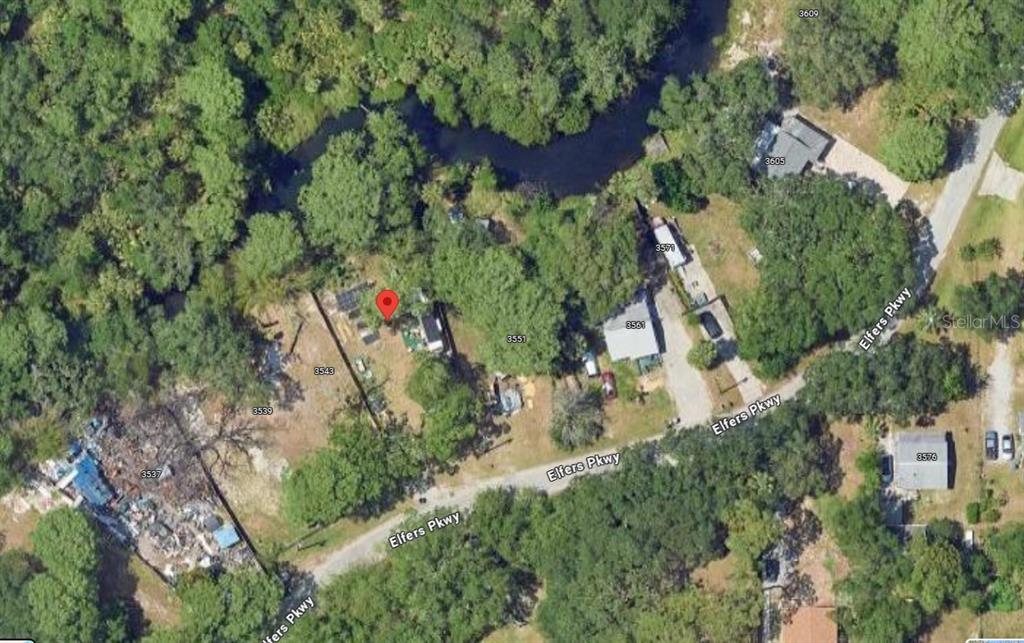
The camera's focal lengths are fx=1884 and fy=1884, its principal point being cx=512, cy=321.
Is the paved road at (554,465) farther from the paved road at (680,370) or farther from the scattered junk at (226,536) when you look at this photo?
the scattered junk at (226,536)

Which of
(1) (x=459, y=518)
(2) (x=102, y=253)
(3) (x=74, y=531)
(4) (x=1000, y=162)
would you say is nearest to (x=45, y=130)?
(2) (x=102, y=253)

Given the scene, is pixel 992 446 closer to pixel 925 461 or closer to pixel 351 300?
pixel 925 461

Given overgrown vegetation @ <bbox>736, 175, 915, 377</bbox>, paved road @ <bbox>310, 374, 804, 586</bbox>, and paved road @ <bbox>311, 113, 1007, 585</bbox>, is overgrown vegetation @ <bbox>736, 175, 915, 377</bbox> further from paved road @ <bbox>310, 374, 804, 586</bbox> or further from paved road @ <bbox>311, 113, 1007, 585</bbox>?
paved road @ <bbox>310, 374, 804, 586</bbox>

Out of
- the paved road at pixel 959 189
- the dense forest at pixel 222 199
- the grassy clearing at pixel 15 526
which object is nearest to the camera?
the dense forest at pixel 222 199

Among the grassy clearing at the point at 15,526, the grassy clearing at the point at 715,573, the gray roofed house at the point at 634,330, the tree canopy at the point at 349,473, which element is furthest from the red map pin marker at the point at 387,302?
the grassy clearing at the point at 15,526

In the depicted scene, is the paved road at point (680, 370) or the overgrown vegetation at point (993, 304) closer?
the overgrown vegetation at point (993, 304)

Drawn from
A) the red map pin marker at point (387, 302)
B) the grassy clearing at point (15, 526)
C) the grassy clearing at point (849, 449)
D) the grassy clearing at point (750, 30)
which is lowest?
the grassy clearing at point (849, 449)

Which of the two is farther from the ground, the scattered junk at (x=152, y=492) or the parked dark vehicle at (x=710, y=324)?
the scattered junk at (x=152, y=492)
